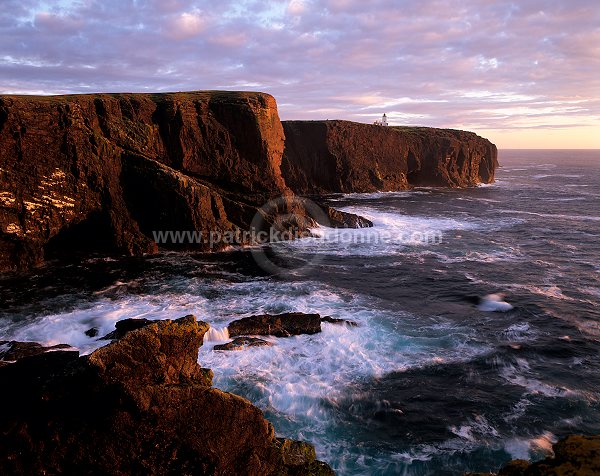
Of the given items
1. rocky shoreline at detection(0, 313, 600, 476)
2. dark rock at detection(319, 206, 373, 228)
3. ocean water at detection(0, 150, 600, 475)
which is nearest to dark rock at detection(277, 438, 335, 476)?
rocky shoreline at detection(0, 313, 600, 476)

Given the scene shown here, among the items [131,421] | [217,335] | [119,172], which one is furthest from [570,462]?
[119,172]

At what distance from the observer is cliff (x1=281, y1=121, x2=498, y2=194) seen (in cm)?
8000

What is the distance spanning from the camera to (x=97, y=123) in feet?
129

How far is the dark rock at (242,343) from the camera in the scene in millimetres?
19453

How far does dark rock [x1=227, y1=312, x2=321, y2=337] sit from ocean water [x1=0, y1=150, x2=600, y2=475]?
57cm

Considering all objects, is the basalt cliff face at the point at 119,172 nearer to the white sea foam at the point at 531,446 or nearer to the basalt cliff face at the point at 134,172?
the basalt cliff face at the point at 134,172

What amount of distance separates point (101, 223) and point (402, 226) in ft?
107

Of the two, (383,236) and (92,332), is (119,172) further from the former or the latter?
(383,236)

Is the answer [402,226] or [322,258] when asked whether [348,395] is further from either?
[402,226]

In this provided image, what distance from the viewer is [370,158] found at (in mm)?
85500

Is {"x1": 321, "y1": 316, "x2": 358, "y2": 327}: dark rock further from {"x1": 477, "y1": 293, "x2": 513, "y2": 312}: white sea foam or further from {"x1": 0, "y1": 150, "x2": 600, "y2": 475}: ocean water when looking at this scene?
{"x1": 477, "y1": 293, "x2": 513, "y2": 312}: white sea foam

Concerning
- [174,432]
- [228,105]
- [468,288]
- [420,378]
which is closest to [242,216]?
[228,105]

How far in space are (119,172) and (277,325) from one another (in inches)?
962

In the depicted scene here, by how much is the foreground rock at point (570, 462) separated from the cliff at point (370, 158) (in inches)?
2867
